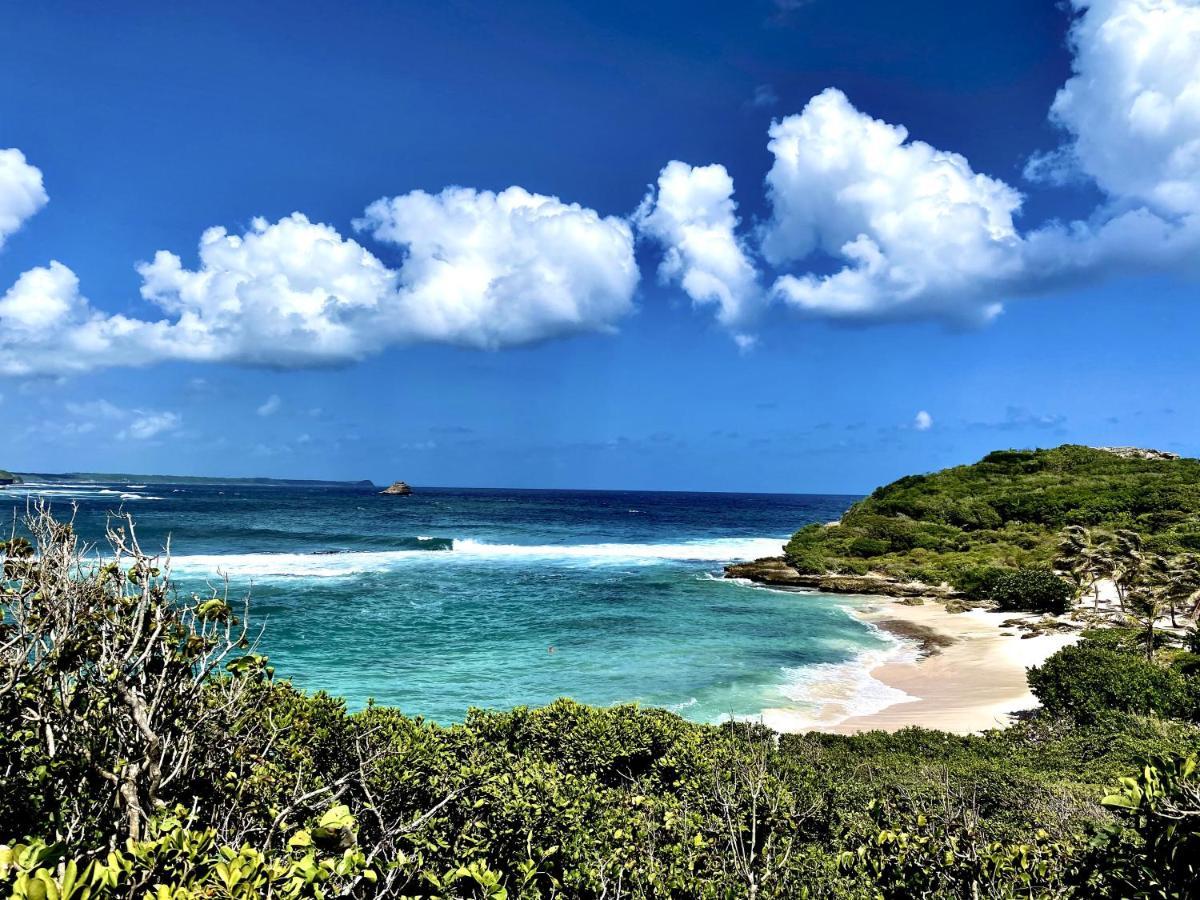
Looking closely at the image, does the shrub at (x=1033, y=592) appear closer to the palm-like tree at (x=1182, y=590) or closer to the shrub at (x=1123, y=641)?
the palm-like tree at (x=1182, y=590)

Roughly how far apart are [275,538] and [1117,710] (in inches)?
2527

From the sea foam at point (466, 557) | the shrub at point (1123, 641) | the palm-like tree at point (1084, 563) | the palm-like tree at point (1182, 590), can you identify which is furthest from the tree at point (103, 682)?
the palm-like tree at point (1084, 563)

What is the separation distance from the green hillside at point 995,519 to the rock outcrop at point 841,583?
3.70 feet

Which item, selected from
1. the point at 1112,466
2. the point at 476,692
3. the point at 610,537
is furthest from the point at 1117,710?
the point at 1112,466

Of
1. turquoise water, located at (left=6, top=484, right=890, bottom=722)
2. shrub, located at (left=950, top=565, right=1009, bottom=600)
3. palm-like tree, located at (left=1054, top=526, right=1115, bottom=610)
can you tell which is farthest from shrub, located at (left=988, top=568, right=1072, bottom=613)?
turquoise water, located at (left=6, top=484, right=890, bottom=722)

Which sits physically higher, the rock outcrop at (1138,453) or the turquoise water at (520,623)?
the rock outcrop at (1138,453)

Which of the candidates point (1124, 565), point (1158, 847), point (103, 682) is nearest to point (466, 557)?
point (1124, 565)

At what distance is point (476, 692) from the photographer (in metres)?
21.2

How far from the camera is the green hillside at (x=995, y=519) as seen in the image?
151 feet

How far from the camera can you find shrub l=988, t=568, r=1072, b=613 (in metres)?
33.9

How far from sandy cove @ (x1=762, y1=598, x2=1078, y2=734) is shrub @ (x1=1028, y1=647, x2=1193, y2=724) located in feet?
6.10

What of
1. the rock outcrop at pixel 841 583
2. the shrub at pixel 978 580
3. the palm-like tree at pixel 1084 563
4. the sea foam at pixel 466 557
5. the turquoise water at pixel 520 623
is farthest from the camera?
the sea foam at pixel 466 557

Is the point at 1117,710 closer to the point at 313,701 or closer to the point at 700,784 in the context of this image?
the point at 700,784

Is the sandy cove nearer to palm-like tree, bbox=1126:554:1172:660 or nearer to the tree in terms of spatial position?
palm-like tree, bbox=1126:554:1172:660
